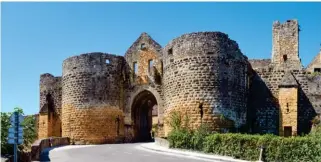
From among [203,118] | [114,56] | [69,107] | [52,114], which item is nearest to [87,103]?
[69,107]

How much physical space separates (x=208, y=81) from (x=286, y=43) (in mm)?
9442

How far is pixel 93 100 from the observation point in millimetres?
33656

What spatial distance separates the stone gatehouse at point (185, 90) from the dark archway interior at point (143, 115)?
8 cm

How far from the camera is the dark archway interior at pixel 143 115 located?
3577cm

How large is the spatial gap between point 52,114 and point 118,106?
7.66 m

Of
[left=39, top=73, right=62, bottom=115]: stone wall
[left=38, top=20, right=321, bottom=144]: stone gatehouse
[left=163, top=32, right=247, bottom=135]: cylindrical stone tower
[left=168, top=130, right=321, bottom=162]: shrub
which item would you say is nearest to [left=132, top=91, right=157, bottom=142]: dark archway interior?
[left=38, top=20, right=321, bottom=144]: stone gatehouse

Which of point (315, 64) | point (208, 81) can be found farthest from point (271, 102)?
point (315, 64)

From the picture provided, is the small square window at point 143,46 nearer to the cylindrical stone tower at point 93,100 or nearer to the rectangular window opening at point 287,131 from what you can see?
the cylindrical stone tower at point 93,100

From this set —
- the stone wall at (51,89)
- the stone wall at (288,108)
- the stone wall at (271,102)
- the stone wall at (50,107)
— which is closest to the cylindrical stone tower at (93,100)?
the stone wall at (50,107)

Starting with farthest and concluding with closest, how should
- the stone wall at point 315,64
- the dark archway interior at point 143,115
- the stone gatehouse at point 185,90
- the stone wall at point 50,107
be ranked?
the stone wall at point 315,64
the stone wall at point 50,107
the dark archway interior at point 143,115
the stone gatehouse at point 185,90

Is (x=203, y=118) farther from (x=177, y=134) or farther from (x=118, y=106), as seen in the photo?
(x=118, y=106)

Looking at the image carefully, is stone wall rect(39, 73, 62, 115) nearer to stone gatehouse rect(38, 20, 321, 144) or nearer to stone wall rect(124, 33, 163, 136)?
stone gatehouse rect(38, 20, 321, 144)

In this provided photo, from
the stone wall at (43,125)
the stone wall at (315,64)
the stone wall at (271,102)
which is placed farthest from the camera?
the stone wall at (315,64)

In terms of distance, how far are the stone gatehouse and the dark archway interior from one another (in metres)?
0.08
